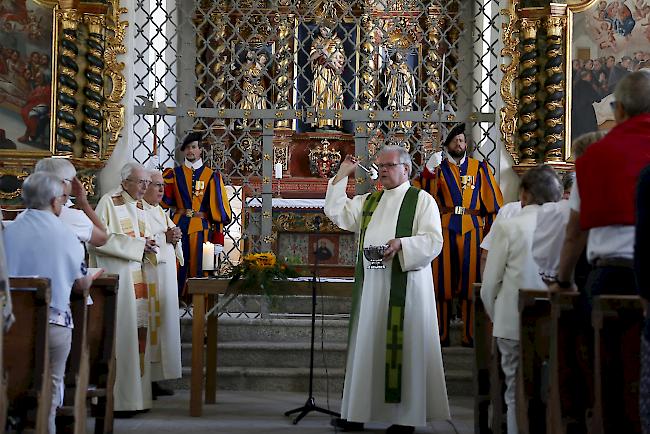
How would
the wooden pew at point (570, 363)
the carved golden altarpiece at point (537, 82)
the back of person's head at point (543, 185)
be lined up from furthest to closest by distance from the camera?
the carved golden altarpiece at point (537, 82), the back of person's head at point (543, 185), the wooden pew at point (570, 363)

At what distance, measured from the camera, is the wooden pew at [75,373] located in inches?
220

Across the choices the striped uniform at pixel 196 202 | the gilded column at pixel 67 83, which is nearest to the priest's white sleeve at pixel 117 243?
the striped uniform at pixel 196 202

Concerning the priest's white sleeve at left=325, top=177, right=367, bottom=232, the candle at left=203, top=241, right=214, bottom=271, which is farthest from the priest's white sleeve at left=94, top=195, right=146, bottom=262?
the candle at left=203, top=241, right=214, bottom=271

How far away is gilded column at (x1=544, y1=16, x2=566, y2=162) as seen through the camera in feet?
33.4

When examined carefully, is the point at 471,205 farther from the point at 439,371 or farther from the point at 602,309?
the point at 602,309

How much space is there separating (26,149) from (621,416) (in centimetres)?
766

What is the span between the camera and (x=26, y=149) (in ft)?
33.9

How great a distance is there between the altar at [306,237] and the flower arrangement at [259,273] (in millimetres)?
4199

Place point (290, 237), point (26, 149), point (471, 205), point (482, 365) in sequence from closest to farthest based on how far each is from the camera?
1. point (482, 365)
2. point (471, 205)
3. point (26, 149)
4. point (290, 237)

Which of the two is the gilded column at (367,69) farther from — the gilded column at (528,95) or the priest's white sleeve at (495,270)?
the priest's white sleeve at (495,270)

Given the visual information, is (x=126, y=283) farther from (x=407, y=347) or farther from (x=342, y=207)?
(x=407, y=347)

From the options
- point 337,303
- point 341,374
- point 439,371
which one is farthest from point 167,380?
point 439,371

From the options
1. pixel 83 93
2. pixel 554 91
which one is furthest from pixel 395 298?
pixel 83 93

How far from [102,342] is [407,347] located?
2020mm
